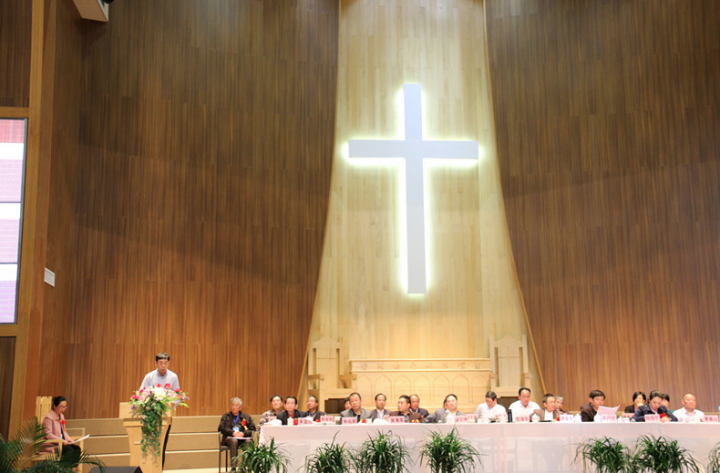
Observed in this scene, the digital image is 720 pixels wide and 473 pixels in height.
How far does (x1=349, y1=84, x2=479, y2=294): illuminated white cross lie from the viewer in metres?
9.51

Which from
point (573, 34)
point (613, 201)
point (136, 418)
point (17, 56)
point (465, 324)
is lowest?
point (136, 418)

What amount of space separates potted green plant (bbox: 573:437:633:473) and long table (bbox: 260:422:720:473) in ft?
0.19

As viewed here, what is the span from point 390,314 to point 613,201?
3281 mm

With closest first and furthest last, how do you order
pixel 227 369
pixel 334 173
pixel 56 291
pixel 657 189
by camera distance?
pixel 56 291 < pixel 227 369 < pixel 657 189 < pixel 334 173

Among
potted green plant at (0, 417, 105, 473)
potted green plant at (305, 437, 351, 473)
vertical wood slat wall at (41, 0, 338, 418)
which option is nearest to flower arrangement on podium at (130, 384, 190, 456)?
potted green plant at (0, 417, 105, 473)

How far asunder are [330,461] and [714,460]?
2.95 meters

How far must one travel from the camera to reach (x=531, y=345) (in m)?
9.27

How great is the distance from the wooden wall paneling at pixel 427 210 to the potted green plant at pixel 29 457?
4481 millimetres

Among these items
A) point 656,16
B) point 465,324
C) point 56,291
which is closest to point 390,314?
point 465,324

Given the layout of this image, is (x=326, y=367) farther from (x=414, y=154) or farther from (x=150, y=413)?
(x=150, y=413)

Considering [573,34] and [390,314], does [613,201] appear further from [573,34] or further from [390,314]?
[390,314]

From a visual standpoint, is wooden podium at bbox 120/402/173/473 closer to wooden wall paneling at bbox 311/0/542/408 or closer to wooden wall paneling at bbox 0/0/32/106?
wooden wall paneling at bbox 0/0/32/106

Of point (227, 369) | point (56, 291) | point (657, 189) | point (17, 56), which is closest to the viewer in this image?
point (17, 56)

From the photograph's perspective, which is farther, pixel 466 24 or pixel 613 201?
pixel 466 24
